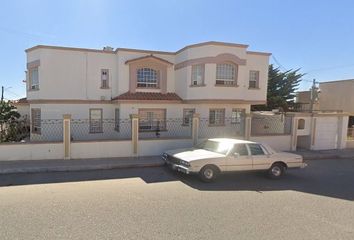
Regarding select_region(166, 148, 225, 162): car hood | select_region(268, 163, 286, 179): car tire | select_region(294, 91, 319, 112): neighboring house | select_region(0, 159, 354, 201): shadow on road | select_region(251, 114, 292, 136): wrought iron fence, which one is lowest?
select_region(0, 159, 354, 201): shadow on road

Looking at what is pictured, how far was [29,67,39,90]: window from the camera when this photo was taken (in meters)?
15.6

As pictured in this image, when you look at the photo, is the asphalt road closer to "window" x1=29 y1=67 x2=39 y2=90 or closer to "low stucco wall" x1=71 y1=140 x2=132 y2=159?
"low stucco wall" x1=71 y1=140 x2=132 y2=159

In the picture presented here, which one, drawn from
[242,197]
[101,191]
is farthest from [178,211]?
[101,191]

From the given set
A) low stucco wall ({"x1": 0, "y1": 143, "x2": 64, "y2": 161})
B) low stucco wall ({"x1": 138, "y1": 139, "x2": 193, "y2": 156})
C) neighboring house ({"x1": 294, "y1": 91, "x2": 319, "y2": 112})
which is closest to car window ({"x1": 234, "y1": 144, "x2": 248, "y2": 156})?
low stucco wall ({"x1": 138, "y1": 139, "x2": 193, "y2": 156})

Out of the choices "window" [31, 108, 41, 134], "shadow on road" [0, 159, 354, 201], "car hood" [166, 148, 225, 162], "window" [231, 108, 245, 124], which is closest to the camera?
"shadow on road" [0, 159, 354, 201]

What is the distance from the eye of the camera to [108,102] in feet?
53.9

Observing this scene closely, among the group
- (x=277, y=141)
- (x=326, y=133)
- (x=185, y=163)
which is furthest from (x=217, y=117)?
(x=185, y=163)

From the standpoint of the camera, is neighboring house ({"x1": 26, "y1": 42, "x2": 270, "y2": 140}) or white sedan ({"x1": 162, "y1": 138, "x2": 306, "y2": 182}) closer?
white sedan ({"x1": 162, "y1": 138, "x2": 306, "y2": 182})

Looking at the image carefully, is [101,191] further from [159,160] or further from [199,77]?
[199,77]

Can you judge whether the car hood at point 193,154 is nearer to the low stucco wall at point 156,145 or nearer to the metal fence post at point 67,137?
the low stucco wall at point 156,145

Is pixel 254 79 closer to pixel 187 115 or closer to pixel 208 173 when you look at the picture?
pixel 187 115

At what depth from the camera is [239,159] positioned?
8586 mm

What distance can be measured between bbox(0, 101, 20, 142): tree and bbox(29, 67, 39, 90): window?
2.37 meters

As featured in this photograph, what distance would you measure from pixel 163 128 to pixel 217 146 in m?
7.63
